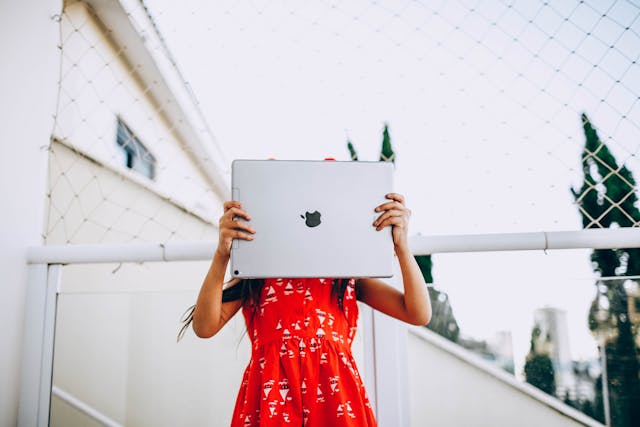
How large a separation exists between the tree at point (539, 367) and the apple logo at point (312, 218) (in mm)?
569

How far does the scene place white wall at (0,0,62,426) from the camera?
1028 mm

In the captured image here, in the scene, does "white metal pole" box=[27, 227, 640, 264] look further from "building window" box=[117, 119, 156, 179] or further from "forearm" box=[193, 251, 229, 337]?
"building window" box=[117, 119, 156, 179]

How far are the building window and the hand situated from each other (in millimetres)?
1781

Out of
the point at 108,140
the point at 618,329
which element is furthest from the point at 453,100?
the point at 108,140

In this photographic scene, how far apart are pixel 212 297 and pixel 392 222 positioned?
32 cm

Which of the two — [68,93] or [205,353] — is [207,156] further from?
[205,353]

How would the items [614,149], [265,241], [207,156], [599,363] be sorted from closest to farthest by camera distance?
[265,241] → [599,363] → [614,149] → [207,156]

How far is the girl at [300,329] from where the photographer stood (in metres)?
0.71

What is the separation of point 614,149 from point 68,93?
1727mm

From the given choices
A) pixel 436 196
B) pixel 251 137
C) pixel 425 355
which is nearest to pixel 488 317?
pixel 425 355

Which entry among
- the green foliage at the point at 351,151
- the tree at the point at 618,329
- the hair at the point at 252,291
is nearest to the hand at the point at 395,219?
the hair at the point at 252,291

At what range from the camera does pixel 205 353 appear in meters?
1.09

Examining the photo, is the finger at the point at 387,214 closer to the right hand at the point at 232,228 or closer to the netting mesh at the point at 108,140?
the right hand at the point at 232,228

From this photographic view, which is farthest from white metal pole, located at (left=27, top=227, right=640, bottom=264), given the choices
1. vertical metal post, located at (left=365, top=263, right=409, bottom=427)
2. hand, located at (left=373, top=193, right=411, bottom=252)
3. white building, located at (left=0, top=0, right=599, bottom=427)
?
hand, located at (left=373, top=193, right=411, bottom=252)
